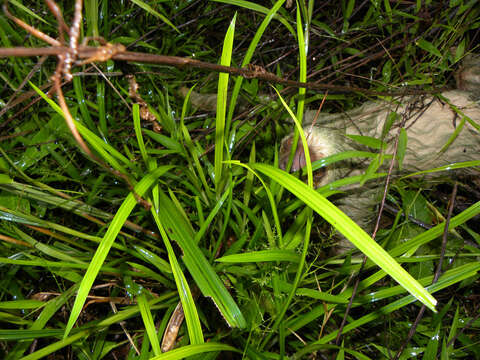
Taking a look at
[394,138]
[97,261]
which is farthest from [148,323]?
[394,138]

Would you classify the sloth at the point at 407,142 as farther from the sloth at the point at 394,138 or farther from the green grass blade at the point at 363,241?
the green grass blade at the point at 363,241

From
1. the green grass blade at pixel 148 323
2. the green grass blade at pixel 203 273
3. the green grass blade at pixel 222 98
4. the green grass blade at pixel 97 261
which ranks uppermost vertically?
the green grass blade at pixel 222 98

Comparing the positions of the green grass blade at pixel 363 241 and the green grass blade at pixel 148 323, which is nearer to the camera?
the green grass blade at pixel 363 241

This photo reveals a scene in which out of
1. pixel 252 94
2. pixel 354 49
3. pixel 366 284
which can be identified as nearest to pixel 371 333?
pixel 366 284

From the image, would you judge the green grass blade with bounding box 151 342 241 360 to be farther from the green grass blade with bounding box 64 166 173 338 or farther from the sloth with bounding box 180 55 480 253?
the sloth with bounding box 180 55 480 253

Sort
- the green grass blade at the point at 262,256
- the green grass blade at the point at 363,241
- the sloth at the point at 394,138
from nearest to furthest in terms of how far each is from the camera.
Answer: the green grass blade at the point at 363,241 < the green grass blade at the point at 262,256 < the sloth at the point at 394,138

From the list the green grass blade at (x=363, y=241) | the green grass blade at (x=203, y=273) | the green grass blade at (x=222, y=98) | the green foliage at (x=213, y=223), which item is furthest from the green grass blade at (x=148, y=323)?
the green grass blade at (x=363, y=241)

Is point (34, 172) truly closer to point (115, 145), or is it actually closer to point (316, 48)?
point (115, 145)
